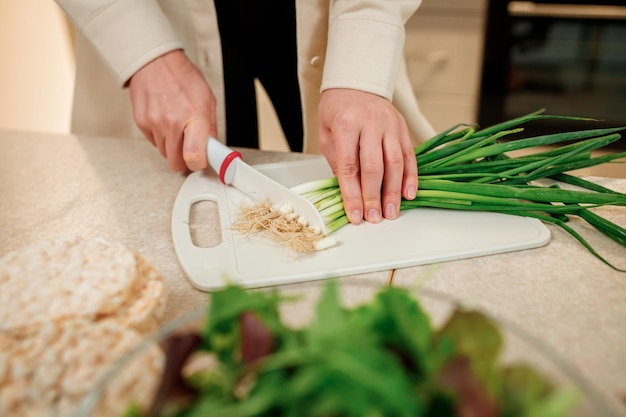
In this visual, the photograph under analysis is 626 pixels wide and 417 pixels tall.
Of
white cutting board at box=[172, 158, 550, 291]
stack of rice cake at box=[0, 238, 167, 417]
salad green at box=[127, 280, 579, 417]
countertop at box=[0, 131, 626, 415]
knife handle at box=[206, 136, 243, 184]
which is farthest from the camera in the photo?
knife handle at box=[206, 136, 243, 184]

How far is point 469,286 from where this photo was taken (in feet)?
2.67

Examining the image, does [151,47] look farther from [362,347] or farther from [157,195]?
[362,347]

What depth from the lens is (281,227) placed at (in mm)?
938

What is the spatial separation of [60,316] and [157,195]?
1.77 feet

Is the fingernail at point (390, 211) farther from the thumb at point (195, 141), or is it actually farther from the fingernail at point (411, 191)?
the thumb at point (195, 141)

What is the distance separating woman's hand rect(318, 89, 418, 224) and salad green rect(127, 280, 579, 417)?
0.51m

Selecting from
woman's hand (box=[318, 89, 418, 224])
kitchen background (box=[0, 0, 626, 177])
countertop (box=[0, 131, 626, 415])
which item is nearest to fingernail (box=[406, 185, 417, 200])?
woman's hand (box=[318, 89, 418, 224])

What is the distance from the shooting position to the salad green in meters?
0.38

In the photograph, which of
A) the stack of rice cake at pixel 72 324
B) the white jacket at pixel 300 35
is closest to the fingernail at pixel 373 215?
the white jacket at pixel 300 35

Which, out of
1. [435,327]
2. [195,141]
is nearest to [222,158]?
[195,141]

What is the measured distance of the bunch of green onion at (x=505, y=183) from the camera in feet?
3.05

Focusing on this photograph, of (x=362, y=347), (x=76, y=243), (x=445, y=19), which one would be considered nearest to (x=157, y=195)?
(x=76, y=243)

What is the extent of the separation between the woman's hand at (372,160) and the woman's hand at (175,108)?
Answer: 10.4 inches

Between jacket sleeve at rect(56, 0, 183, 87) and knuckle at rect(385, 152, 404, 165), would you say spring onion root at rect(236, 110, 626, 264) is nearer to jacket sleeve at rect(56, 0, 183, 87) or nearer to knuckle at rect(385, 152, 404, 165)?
knuckle at rect(385, 152, 404, 165)
